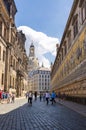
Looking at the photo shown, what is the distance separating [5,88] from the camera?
124 ft

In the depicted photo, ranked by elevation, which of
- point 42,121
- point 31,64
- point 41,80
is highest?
point 31,64

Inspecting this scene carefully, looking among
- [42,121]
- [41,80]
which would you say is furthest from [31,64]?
[42,121]

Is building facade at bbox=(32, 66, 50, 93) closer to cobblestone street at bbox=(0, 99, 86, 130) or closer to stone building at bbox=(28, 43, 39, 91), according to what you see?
stone building at bbox=(28, 43, 39, 91)

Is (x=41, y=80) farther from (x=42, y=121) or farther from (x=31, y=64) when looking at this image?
(x=42, y=121)

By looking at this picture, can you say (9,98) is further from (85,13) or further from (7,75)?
(85,13)

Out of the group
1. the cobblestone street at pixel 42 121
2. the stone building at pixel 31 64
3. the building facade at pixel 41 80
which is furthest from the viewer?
the stone building at pixel 31 64

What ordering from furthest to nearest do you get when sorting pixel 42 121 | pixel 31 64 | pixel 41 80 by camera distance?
pixel 31 64, pixel 41 80, pixel 42 121

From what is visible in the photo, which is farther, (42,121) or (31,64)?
(31,64)

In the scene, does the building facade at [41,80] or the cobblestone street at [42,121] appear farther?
the building facade at [41,80]

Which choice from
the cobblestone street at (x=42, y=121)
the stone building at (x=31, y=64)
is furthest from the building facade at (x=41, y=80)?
the cobblestone street at (x=42, y=121)

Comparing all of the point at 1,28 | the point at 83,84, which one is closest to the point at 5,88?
the point at 1,28

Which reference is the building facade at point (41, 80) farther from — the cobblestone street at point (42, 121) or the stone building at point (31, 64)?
the cobblestone street at point (42, 121)

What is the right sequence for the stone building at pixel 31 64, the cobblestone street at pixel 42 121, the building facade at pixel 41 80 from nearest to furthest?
the cobblestone street at pixel 42 121, the building facade at pixel 41 80, the stone building at pixel 31 64

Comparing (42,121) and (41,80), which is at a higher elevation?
(41,80)
